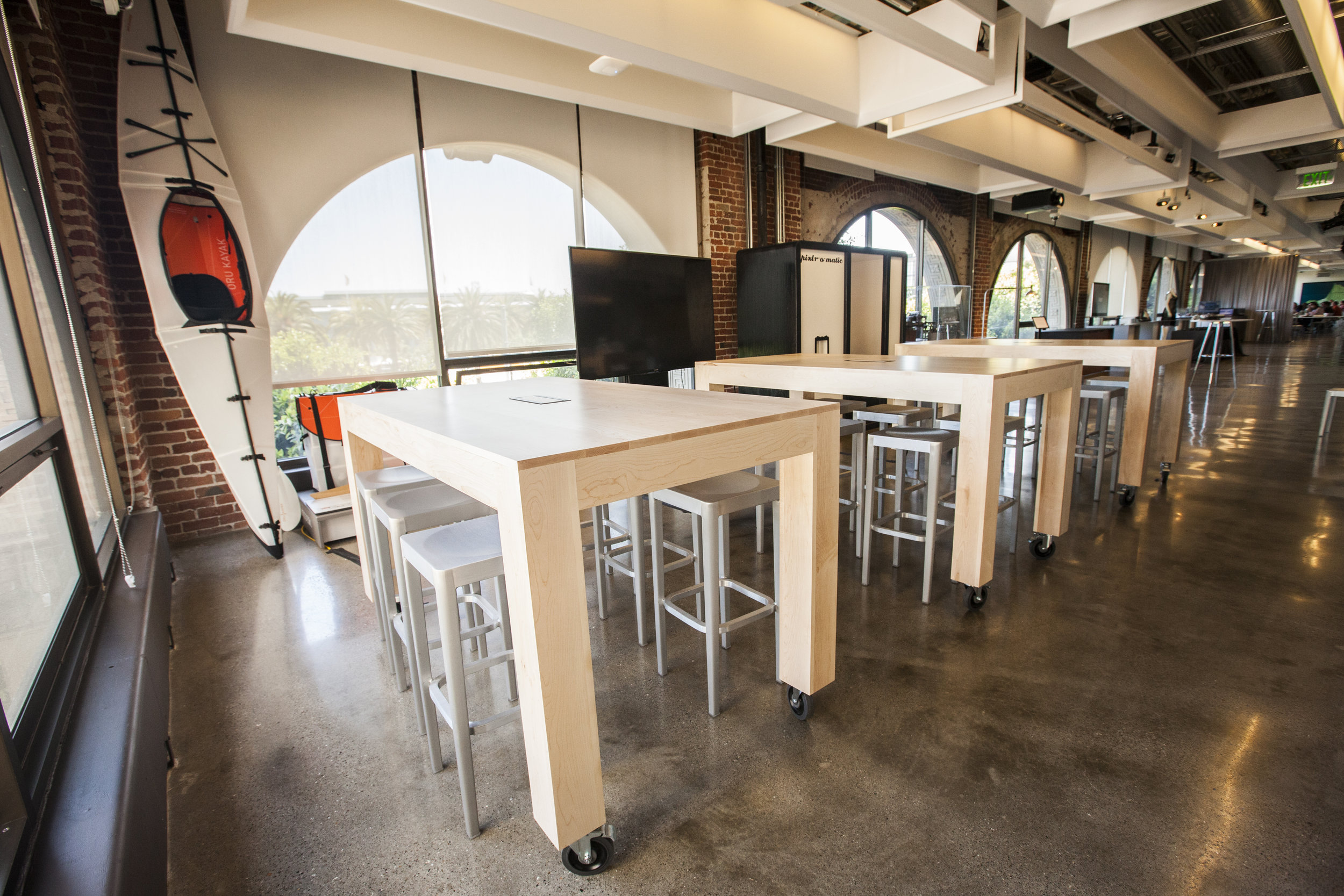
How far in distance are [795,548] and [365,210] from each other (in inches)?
162

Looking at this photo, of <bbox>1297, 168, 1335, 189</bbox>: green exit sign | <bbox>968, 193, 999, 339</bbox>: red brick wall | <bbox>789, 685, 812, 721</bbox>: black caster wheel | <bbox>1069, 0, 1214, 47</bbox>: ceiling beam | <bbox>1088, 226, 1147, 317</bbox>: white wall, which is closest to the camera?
<bbox>789, 685, 812, 721</bbox>: black caster wheel

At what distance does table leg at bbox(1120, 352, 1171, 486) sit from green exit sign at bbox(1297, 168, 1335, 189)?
7.98 m

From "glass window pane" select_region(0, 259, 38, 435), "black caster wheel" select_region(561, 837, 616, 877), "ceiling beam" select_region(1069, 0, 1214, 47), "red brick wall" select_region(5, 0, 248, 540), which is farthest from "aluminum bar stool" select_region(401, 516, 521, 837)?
"ceiling beam" select_region(1069, 0, 1214, 47)

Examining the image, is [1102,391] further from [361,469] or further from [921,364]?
[361,469]

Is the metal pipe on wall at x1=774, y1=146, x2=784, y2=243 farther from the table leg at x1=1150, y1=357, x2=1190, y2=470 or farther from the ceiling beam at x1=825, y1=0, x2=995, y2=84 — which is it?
the table leg at x1=1150, y1=357, x2=1190, y2=470

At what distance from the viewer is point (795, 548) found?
1.83 meters

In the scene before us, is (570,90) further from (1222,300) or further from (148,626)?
(1222,300)

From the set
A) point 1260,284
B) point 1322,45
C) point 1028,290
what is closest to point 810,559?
point 1322,45

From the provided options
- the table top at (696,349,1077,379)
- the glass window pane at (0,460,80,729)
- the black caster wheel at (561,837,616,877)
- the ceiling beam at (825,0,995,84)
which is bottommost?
the black caster wheel at (561,837,616,877)

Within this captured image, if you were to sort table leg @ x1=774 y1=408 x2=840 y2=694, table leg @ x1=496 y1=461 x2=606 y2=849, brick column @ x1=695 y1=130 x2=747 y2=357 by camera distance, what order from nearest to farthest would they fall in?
1. table leg @ x1=496 y1=461 x2=606 y2=849
2. table leg @ x1=774 y1=408 x2=840 y2=694
3. brick column @ x1=695 y1=130 x2=747 y2=357

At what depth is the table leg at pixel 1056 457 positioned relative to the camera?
9.53 feet

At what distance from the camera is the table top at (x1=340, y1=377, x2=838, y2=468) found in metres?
1.37

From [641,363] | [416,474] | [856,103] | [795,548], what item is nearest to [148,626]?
[416,474]

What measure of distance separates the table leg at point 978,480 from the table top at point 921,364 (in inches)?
3.7
